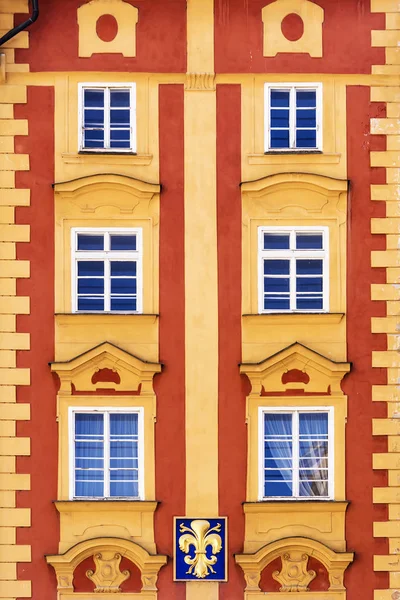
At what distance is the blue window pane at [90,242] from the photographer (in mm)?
26188

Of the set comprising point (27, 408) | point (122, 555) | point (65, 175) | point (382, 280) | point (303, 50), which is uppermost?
point (303, 50)

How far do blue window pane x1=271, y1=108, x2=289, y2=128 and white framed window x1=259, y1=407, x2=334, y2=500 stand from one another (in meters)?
4.49

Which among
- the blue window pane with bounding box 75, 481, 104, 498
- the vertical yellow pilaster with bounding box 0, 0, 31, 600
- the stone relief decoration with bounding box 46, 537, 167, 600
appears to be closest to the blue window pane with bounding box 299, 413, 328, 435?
the stone relief decoration with bounding box 46, 537, 167, 600

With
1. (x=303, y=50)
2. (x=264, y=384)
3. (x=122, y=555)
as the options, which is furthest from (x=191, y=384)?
(x=303, y=50)

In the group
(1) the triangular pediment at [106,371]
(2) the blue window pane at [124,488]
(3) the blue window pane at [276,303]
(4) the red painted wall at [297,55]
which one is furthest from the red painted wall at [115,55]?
(2) the blue window pane at [124,488]

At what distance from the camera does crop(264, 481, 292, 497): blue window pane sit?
2572 cm

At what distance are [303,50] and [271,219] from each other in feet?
9.13

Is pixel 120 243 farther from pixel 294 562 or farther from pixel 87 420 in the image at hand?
pixel 294 562

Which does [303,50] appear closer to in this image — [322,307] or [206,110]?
[206,110]

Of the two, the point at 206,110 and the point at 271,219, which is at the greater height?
the point at 206,110

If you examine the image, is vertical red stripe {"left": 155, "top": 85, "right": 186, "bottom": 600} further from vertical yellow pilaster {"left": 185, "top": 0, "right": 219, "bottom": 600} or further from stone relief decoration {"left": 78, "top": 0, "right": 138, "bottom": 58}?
stone relief decoration {"left": 78, "top": 0, "right": 138, "bottom": 58}

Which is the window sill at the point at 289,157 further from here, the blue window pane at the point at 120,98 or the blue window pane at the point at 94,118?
the blue window pane at the point at 94,118

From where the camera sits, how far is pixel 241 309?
2603cm

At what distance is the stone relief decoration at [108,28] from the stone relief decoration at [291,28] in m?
2.12
